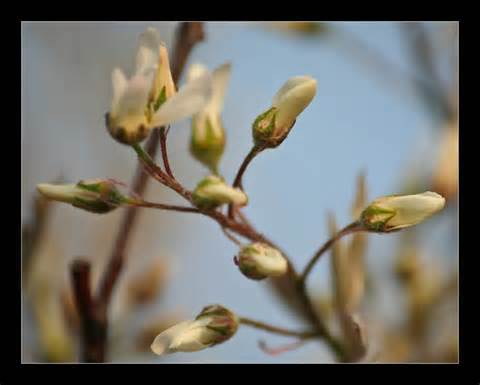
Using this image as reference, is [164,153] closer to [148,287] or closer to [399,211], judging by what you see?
[399,211]

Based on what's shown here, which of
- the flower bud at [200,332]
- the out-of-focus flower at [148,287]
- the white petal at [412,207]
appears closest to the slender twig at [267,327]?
the flower bud at [200,332]

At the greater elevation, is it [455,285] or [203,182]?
[203,182]

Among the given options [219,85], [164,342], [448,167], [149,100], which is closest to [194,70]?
[219,85]

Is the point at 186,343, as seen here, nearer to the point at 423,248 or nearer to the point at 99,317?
the point at 99,317

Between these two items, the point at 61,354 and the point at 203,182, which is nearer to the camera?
the point at 203,182

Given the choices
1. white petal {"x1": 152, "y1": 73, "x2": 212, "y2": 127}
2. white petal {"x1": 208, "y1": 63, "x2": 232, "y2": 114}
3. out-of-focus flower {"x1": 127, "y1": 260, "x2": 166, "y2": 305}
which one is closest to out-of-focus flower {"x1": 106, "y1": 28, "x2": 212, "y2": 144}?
white petal {"x1": 152, "y1": 73, "x2": 212, "y2": 127}
